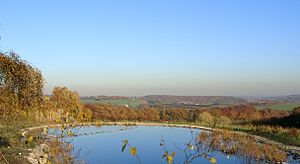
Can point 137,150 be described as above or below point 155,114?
above

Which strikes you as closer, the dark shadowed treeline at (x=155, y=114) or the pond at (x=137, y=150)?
the pond at (x=137, y=150)

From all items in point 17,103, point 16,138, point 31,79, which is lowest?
point 16,138

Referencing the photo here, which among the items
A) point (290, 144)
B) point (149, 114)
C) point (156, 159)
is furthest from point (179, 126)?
point (156, 159)

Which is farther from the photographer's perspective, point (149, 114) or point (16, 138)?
point (149, 114)

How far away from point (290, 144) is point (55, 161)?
1101 centimetres

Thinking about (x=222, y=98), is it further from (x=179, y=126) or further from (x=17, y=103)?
(x=17, y=103)

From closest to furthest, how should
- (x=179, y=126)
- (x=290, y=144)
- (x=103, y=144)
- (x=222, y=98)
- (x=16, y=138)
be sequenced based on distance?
1. (x=16, y=138)
2. (x=290, y=144)
3. (x=103, y=144)
4. (x=179, y=126)
5. (x=222, y=98)

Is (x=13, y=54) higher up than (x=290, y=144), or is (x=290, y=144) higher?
(x=13, y=54)

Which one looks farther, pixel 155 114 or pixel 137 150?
pixel 155 114

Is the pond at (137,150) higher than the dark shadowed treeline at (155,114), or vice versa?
the dark shadowed treeline at (155,114)

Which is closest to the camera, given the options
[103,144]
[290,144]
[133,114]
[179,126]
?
[290,144]

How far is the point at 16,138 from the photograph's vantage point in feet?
34.3

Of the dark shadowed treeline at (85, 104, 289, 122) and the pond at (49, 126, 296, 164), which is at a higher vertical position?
the dark shadowed treeline at (85, 104, 289, 122)

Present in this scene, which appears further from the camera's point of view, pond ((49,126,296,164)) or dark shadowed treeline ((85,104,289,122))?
dark shadowed treeline ((85,104,289,122))
